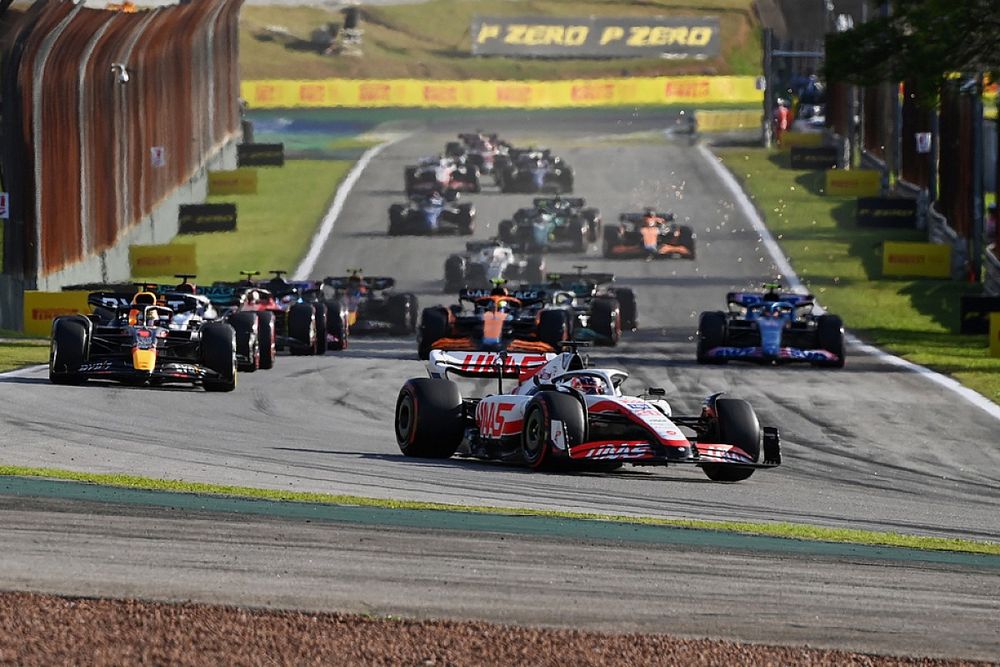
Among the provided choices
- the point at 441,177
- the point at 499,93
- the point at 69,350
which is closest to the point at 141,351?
the point at 69,350

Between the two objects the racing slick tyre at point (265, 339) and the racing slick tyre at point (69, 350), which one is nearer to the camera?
the racing slick tyre at point (69, 350)

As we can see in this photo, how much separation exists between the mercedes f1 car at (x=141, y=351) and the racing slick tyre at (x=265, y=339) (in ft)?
9.53

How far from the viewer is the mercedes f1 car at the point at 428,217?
1921 inches

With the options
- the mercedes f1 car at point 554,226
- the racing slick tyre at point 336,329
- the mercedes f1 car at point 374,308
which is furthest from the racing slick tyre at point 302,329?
the mercedes f1 car at point 554,226

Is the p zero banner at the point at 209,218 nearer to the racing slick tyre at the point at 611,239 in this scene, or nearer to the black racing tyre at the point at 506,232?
the black racing tyre at the point at 506,232

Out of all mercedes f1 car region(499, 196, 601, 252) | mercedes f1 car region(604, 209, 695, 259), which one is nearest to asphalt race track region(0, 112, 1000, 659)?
mercedes f1 car region(604, 209, 695, 259)

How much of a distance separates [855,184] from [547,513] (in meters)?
48.1

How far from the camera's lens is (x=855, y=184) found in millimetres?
59406

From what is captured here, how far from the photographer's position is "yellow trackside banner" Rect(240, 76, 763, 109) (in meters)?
86.8

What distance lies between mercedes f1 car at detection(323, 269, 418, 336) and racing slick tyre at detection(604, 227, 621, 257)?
1234 cm

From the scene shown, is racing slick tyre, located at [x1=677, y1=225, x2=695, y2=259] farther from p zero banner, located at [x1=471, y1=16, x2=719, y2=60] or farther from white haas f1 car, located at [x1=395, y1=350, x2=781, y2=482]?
p zero banner, located at [x1=471, y1=16, x2=719, y2=60]

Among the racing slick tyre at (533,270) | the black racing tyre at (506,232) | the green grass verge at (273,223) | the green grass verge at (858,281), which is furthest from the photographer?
the green grass verge at (273,223)

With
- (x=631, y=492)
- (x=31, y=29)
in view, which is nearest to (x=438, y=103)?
(x=31, y=29)

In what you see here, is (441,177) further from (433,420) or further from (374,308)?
(433,420)
